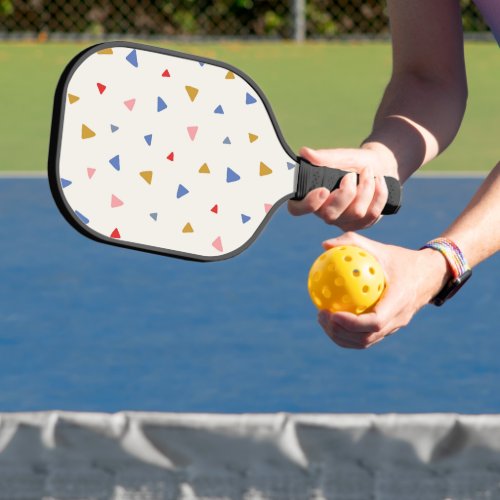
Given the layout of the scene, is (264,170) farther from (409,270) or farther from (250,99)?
(409,270)

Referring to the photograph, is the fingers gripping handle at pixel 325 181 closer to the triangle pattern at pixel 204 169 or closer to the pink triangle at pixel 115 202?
the triangle pattern at pixel 204 169

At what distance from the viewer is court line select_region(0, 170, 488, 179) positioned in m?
7.38

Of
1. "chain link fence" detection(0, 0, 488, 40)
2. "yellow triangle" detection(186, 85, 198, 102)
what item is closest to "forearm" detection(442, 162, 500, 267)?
"yellow triangle" detection(186, 85, 198, 102)

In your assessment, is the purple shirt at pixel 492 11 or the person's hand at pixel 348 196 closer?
the person's hand at pixel 348 196

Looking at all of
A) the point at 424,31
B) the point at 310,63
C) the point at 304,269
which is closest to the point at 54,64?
the point at 310,63

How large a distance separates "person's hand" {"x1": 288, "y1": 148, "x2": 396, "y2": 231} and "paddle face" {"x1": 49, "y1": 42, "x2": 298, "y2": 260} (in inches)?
2.6

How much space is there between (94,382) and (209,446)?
208cm

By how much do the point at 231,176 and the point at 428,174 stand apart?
5118 millimetres

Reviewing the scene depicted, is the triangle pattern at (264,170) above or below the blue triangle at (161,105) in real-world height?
below

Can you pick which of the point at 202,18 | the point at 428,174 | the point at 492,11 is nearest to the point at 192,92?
the point at 492,11

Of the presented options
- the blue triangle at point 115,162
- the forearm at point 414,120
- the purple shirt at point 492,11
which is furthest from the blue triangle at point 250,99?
the purple shirt at point 492,11

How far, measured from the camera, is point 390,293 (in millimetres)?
2131

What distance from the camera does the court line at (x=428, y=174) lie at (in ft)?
24.2

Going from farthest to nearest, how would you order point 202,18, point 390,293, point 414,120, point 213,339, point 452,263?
1. point 202,18
2. point 213,339
3. point 414,120
4. point 452,263
5. point 390,293
